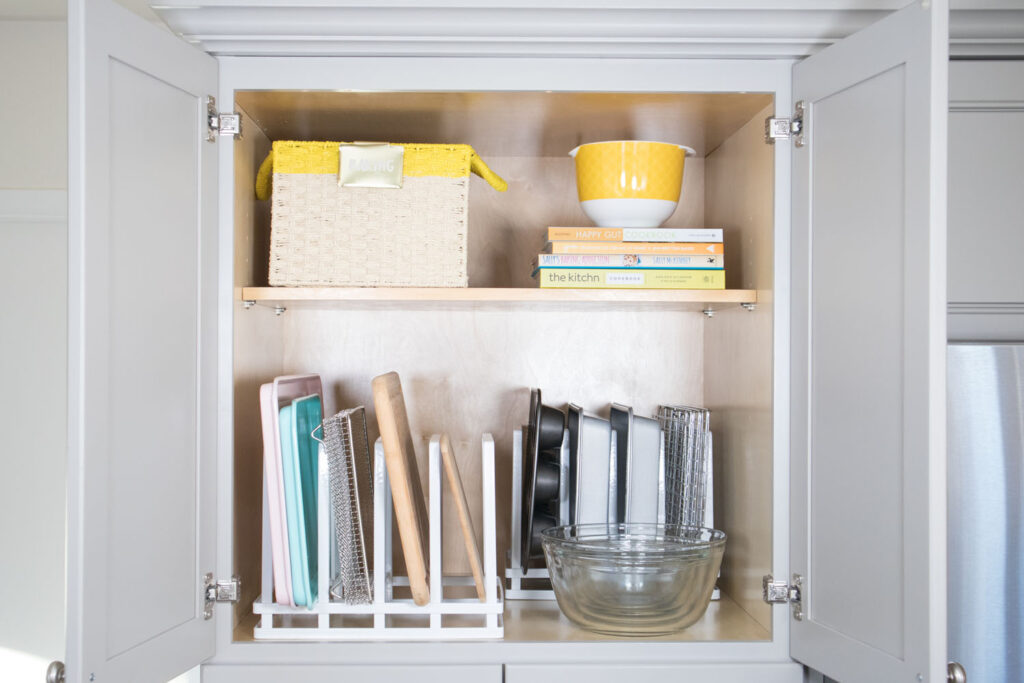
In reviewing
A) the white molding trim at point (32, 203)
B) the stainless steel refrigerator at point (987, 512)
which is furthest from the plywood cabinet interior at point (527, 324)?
→ the white molding trim at point (32, 203)

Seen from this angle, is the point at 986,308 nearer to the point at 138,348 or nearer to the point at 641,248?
the point at 641,248

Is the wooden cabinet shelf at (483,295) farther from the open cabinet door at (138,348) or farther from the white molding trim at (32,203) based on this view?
the white molding trim at (32,203)

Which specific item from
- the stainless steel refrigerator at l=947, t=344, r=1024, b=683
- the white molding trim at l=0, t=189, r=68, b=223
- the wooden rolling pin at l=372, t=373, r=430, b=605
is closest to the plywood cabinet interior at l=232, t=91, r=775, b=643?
the wooden rolling pin at l=372, t=373, r=430, b=605

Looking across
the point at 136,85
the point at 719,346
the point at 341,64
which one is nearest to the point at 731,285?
the point at 719,346

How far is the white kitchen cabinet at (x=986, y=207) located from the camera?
124 cm

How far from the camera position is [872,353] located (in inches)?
37.4

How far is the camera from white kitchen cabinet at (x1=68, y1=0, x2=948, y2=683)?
875 millimetres

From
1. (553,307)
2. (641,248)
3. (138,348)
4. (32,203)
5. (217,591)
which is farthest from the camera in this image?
(32,203)

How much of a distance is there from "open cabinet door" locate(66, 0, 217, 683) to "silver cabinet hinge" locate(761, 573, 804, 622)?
73cm

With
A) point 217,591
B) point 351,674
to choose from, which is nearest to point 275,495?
point 217,591

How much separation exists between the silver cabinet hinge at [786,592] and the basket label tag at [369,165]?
0.73m

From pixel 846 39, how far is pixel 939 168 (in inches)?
8.8

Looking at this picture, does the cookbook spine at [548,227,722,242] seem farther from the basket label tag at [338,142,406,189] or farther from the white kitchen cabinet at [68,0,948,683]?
the basket label tag at [338,142,406,189]

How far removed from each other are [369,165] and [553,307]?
441 millimetres
